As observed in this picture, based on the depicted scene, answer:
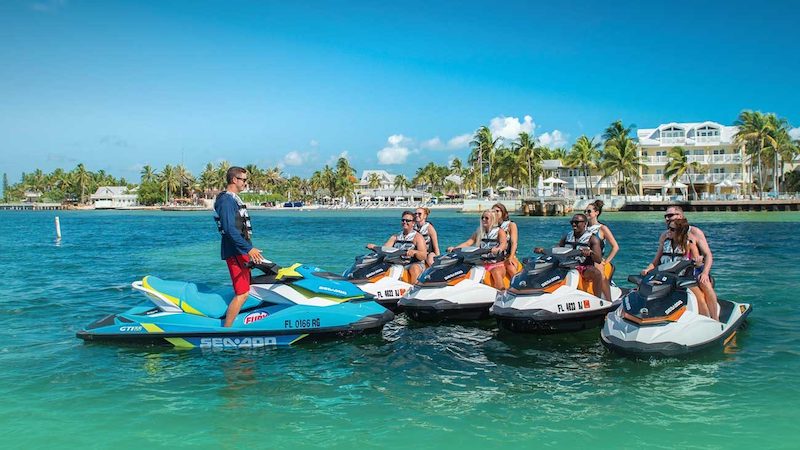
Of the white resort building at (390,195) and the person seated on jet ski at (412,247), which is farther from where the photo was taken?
the white resort building at (390,195)

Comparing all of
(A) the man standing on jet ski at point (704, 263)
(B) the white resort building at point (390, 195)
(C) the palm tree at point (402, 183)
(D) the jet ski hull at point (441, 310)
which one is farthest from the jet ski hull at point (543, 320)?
(C) the palm tree at point (402, 183)

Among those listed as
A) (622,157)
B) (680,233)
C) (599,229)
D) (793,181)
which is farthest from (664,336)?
(793,181)

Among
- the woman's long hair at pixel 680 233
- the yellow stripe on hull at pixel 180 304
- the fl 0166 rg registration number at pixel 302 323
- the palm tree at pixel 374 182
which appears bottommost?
the fl 0166 rg registration number at pixel 302 323

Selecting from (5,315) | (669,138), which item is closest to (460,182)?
(669,138)

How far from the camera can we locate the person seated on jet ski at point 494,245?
1019cm

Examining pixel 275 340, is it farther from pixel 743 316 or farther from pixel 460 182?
pixel 460 182

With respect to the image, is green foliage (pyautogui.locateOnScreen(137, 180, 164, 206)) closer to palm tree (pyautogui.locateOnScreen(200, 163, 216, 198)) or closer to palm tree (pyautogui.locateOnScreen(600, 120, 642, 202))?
palm tree (pyautogui.locateOnScreen(200, 163, 216, 198))

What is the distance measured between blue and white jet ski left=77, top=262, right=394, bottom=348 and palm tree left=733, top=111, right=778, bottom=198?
7387 centimetres

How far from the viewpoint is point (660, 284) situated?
24.3 feet

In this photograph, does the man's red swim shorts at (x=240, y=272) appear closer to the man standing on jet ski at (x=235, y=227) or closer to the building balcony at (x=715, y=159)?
the man standing on jet ski at (x=235, y=227)

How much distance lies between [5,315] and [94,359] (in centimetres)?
488

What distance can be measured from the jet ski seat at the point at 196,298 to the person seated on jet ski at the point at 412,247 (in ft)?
9.66

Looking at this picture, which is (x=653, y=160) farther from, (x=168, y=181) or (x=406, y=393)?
(x=168, y=181)

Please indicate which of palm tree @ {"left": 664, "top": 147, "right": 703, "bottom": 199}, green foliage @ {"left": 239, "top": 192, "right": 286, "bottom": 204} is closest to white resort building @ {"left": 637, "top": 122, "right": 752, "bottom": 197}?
palm tree @ {"left": 664, "top": 147, "right": 703, "bottom": 199}
